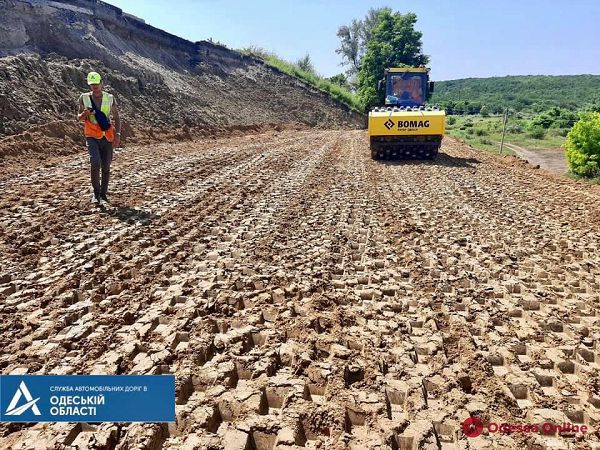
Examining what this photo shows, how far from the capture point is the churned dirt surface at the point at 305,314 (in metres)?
2.55

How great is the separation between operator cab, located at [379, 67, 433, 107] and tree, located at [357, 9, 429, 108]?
22.6 meters

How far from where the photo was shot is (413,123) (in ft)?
40.4

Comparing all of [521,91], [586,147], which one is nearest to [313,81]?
[586,147]

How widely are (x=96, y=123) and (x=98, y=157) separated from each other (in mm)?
433

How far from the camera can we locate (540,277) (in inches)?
185

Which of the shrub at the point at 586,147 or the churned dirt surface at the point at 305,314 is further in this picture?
the shrub at the point at 586,147

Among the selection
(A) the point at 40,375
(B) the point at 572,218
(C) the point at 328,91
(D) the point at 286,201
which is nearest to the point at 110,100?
(D) the point at 286,201

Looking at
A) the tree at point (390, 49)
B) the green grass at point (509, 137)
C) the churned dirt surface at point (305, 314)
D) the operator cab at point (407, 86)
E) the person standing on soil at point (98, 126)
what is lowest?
the churned dirt surface at point (305, 314)

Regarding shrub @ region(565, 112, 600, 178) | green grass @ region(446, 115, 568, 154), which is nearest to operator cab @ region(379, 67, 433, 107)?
shrub @ region(565, 112, 600, 178)

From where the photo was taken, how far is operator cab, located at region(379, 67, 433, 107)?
14.4 meters
